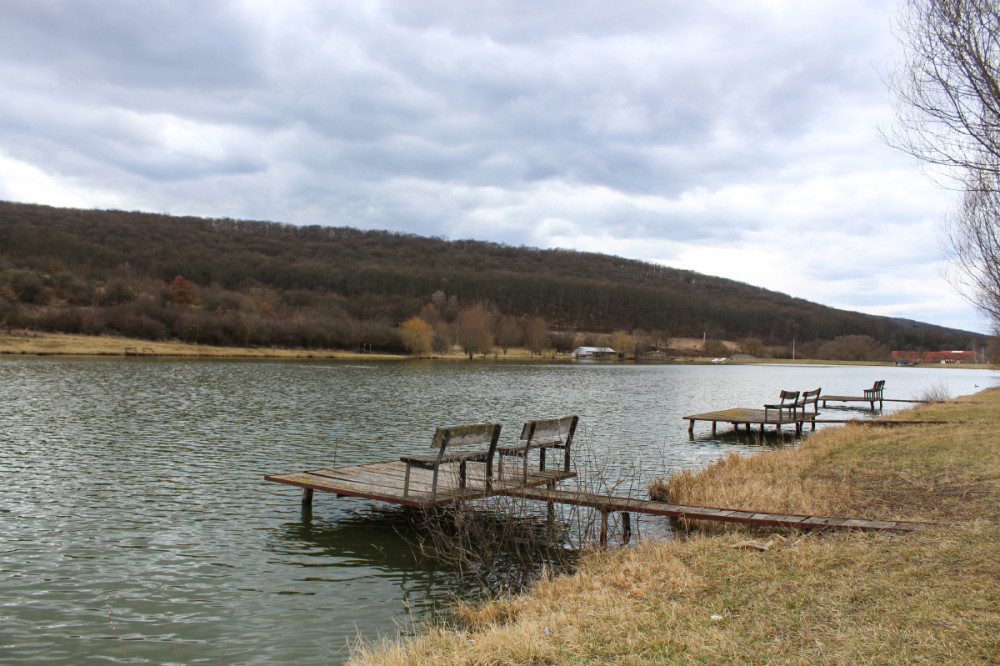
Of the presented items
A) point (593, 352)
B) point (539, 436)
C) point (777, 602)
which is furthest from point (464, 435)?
point (593, 352)

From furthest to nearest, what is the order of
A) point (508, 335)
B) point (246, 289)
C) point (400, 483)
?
Result: 1. point (246, 289)
2. point (508, 335)
3. point (400, 483)

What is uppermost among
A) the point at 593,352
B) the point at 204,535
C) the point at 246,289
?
the point at 246,289

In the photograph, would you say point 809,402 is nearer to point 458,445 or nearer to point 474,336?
point 458,445

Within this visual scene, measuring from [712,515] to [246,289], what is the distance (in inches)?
6142

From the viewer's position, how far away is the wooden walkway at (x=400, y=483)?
9273mm

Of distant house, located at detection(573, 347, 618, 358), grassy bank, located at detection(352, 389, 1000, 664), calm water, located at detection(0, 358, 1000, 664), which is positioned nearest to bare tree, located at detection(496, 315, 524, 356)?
distant house, located at detection(573, 347, 618, 358)

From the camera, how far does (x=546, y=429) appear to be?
A: 10.9 meters

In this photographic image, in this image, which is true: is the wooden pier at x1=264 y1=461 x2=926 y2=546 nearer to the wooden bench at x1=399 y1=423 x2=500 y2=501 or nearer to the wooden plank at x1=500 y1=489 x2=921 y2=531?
the wooden plank at x1=500 y1=489 x2=921 y2=531

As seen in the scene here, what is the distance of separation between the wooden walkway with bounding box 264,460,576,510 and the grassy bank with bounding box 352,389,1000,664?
8.14ft

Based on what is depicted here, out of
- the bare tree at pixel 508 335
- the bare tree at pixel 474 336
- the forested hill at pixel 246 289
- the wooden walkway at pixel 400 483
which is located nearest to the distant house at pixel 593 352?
the bare tree at pixel 508 335

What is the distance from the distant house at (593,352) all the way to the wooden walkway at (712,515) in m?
136

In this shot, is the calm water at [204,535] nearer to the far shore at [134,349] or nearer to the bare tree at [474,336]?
the far shore at [134,349]

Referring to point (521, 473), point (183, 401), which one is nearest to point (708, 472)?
point (521, 473)

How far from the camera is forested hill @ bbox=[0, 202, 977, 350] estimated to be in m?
93.0
